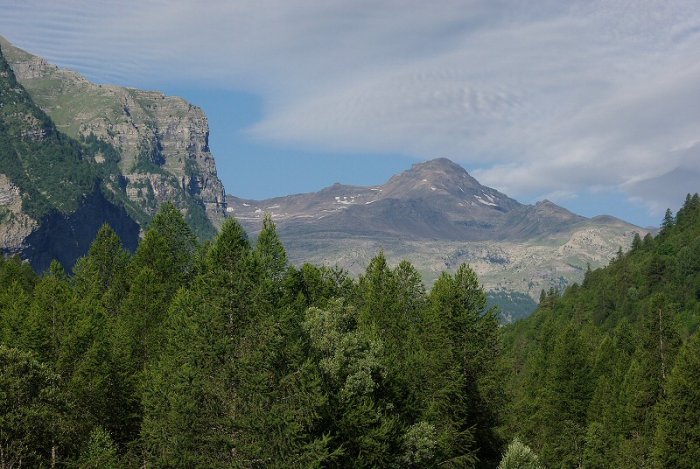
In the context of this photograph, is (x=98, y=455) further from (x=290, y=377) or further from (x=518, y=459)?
(x=518, y=459)

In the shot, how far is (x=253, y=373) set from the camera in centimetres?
4016

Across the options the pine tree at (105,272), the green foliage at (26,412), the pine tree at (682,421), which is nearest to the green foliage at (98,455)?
the green foliage at (26,412)

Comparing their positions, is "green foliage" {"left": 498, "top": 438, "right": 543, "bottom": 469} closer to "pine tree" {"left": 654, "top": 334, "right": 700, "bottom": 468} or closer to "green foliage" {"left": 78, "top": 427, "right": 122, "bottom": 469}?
"pine tree" {"left": 654, "top": 334, "right": 700, "bottom": 468}

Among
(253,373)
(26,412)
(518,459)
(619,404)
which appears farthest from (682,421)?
(26,412)

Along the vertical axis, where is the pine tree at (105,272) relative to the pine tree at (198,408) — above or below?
above

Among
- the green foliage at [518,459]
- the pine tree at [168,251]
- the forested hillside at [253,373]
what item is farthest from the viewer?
the pine tree at [168,251]

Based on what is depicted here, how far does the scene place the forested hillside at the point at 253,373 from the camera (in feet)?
131

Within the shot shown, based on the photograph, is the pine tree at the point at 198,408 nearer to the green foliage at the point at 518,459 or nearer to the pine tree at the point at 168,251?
the green foliage at the point at 518,459

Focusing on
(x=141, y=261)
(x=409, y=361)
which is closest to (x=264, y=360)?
(x=409, y=361)

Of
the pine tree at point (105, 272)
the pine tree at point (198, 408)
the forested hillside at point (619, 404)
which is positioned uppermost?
the pine tree at point (105, 272)

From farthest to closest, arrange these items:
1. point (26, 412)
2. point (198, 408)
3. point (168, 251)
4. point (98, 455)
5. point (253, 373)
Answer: point (168, 251)
point (98, 455)
point (26, 412)
point (253, 373)
point (198, 408)

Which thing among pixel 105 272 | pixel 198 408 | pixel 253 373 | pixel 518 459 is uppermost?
pixel 105 272

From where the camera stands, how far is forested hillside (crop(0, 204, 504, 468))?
40.0 meters

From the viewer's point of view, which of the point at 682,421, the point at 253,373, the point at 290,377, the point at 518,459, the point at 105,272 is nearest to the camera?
the point at 253,373
